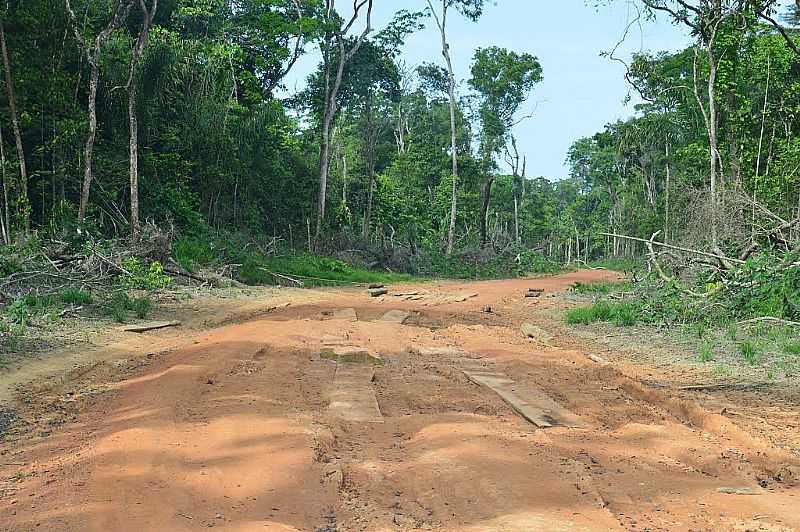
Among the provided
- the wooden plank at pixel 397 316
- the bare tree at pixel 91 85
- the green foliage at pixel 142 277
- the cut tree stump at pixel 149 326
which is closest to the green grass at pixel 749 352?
the wooden plank at pixel 397 316

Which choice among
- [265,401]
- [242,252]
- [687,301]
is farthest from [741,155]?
[265,401]

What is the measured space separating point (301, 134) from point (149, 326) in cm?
2486

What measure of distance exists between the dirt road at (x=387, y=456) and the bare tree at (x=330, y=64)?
20.7m

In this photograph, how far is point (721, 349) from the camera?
1016cm

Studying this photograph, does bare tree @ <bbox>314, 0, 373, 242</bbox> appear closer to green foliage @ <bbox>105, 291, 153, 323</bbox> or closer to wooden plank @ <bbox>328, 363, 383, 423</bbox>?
green foliage @ <bbox>105, 291, 153, 323</bbox>

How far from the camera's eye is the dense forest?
16594mm

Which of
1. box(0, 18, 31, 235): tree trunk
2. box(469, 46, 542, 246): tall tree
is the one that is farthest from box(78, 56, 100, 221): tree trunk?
box(469, 46, 542, 246): tall tree

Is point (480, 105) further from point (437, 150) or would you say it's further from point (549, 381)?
point (549, 381)

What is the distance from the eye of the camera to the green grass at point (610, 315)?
42.7ft

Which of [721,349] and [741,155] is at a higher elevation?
[741,155]

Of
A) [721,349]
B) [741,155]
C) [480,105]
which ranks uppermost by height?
[480,105]

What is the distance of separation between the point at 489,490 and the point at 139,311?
9874mm

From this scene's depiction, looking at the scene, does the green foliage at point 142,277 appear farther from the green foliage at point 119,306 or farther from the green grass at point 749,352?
the green grass at point 749,352

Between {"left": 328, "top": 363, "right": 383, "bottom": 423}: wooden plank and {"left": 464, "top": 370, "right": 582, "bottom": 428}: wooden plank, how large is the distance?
1.12 metres
